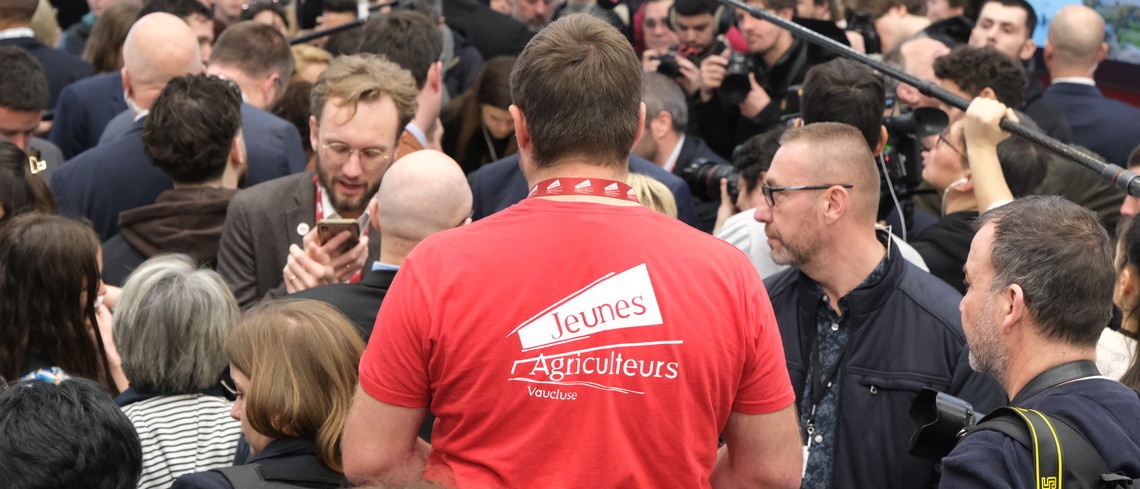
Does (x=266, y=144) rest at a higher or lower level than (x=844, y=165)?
lower

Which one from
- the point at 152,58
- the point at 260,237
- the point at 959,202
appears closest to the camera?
the point at 260,237

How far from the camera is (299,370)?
2.77 m

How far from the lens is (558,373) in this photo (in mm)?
2082

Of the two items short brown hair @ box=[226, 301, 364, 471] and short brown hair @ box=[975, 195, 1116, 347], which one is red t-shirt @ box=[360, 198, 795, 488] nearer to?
short brown hair @ box=[226, 301, 364, 471]

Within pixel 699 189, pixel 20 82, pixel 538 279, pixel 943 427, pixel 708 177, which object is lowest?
pixel 699 189

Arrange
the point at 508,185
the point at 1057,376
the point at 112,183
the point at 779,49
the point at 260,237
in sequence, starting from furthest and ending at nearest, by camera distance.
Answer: the point at 779,49
the point at 508,185
the point at 112,183
the point at 260,237
the point at 1057,376

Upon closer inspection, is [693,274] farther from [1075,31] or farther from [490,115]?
[1075,31]

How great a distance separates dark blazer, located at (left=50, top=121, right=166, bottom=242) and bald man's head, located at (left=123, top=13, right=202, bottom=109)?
39cm

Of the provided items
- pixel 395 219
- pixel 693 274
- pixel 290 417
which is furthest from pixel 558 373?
pixel 395 219

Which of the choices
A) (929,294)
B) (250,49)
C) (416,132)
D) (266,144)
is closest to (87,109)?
(250,49)

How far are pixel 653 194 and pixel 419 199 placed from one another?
1074 mm

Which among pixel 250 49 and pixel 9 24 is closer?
pixel 250 49

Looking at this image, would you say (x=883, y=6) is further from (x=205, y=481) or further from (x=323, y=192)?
(x=205, y=481)

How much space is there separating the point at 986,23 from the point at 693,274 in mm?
5542
